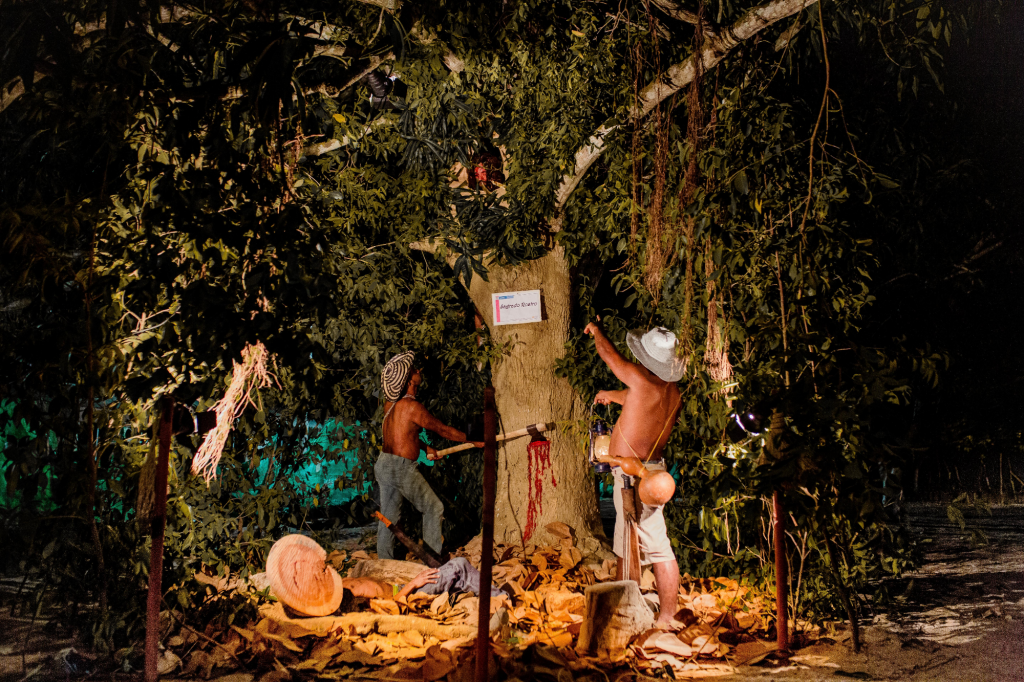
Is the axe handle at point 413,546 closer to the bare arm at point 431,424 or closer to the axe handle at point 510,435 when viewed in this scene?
the axe handle at point 510,435

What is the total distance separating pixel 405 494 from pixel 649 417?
7.91 ft

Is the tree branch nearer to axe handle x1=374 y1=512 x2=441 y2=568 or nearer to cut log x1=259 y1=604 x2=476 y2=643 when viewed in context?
axe handle x1=374 y1=512 x2=441 y2=568

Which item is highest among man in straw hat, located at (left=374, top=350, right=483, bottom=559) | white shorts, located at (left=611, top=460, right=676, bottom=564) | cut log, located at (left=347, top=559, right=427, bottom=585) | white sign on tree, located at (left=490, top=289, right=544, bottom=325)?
white sign on tree, located at (left=490, top=289, right=544, bottom=325)

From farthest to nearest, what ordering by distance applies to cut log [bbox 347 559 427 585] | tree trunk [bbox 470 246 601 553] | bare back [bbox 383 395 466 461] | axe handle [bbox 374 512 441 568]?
tree trunk [bbox 470 246 601 553], bare back [bbox 383 395 466 461], axe handle [bbox 374 512 441 568], cut log [bbox 347 559 427 585]

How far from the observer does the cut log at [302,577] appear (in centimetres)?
568

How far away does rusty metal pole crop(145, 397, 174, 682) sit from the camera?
3869mm

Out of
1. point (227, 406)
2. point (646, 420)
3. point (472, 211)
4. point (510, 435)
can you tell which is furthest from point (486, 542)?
point (472, 211)

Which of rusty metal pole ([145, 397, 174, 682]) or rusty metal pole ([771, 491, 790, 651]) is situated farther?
rusty metal pole ([771, 491, 790, 651])

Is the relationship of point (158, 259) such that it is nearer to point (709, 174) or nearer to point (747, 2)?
point (709, 174)

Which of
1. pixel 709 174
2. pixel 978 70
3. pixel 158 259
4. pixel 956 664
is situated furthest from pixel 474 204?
pixel 978 70

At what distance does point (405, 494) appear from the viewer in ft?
22.8

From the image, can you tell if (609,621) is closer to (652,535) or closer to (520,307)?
(652,535)

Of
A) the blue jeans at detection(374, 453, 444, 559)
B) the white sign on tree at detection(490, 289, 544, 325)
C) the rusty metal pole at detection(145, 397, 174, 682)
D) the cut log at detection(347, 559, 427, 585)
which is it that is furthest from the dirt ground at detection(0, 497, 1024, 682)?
the white sign on tree at detection(490, 289, 544, 325)

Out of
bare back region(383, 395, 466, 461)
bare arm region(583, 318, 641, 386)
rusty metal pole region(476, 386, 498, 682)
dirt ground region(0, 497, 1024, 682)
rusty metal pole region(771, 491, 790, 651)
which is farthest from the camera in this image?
bare back region(383, 395, 466, 461)
